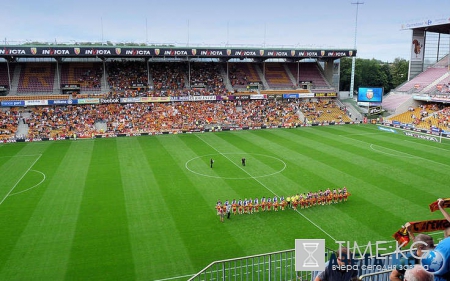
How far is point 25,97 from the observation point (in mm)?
47375

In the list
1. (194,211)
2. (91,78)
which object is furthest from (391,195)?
(91,78)

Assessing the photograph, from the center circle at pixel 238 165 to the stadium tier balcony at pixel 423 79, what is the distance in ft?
122

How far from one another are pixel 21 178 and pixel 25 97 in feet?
80.2

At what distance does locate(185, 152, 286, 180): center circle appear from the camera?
28062mm

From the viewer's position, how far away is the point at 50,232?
17.9 m

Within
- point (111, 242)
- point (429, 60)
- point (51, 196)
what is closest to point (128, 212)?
point (111, 242)

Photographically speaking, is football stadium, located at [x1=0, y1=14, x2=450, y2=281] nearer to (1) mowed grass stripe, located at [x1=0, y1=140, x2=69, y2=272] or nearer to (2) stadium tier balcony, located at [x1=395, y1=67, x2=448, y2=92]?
(1) mowed grass stripe, located at [x1=0, y1=140, x2=69, y2=272]

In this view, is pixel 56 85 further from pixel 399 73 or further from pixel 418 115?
pixel 399 73

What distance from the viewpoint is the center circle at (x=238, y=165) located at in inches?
1105

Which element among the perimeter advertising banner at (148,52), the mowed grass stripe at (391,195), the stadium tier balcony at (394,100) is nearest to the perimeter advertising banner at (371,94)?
the stadium tier balcony at (394,100)

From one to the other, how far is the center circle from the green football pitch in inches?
3.3

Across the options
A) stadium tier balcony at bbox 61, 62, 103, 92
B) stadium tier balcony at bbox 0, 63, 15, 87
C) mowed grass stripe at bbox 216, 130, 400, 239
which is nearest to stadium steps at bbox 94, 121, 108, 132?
stadium tier balcony at bbox 61, 62, 103, 92

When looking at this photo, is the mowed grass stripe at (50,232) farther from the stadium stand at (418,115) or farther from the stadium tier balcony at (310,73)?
the stadium tier balcony at (310,73)

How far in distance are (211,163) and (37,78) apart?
3382 cm
